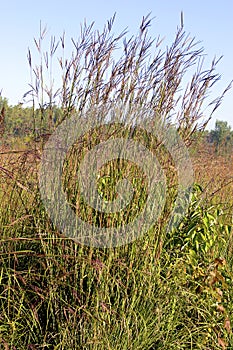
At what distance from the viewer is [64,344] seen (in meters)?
2.40

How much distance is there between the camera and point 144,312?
2594 mm

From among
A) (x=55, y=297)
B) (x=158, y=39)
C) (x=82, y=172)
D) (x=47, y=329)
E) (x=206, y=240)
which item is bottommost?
(x=47, y=329)

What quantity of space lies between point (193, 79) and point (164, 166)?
56 centimetres

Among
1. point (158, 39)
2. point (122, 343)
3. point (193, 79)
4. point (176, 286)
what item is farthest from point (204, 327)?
point (158, 39)

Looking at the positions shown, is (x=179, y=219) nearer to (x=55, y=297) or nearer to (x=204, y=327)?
(x=204, y=327)

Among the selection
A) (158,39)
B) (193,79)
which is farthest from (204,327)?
(158,39)

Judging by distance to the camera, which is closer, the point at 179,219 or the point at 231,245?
the point at 179,219

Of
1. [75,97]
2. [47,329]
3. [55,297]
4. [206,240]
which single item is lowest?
[47,329]

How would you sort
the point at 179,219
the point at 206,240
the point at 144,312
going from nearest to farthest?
the point at 144,312, the point at 179,219, the point at 206,240

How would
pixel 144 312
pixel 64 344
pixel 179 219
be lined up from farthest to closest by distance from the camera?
pixel 179 219 < pixel 144 312 < pixel 64 344

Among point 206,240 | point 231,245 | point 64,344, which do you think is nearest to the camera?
point 64,344

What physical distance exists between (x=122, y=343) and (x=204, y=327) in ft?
1.87

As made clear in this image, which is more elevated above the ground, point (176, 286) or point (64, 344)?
point (176, 286)

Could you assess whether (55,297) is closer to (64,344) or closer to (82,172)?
(64,344)
